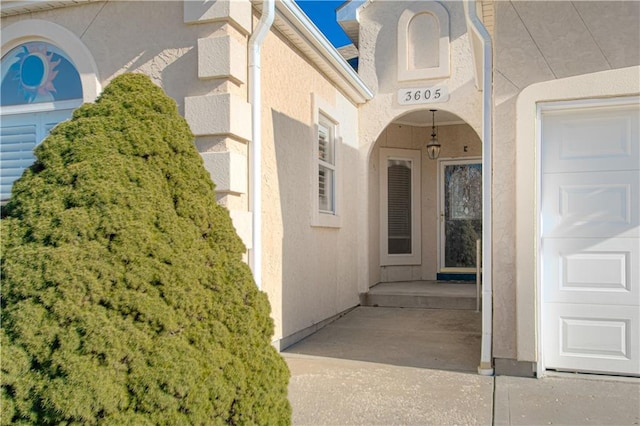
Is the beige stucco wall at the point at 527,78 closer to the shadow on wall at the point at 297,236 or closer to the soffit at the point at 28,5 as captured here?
the shadow on wall at the point at 297,236

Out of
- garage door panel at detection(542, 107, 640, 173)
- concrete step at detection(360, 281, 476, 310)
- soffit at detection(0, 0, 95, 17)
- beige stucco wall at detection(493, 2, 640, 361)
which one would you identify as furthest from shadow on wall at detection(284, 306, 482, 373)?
soffit at detection(0, 0, 95, 17)

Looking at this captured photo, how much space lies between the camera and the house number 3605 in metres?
8.67

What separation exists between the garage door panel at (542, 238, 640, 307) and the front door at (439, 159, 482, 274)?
6.06 m

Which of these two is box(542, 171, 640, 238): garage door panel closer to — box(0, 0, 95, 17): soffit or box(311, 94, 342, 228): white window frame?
box(311, 94, 342, 228): white window frame

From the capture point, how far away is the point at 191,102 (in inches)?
190

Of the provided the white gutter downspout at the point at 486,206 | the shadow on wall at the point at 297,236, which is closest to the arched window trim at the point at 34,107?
the shadow on wall at the point at 297,236

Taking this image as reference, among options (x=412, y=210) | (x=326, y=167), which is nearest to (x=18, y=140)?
(x=326, y=167)

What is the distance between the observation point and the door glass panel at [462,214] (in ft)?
35.3

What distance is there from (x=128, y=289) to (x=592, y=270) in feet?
12.6

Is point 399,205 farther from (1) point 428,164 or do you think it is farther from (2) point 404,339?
(2) point 404,339

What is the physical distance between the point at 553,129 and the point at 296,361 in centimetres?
334

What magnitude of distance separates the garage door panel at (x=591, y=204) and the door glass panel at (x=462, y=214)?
607 cm

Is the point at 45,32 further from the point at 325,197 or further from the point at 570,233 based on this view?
the point at 570,233

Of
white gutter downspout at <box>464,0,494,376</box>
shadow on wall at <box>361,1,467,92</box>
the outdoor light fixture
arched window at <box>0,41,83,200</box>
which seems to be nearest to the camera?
white gutter downspout at <box>464,0,494,376</box>
